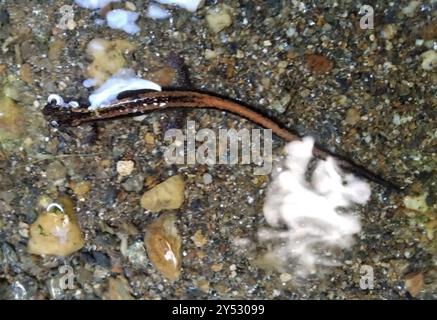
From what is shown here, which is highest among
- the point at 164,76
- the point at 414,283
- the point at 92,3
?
the point at 92,3

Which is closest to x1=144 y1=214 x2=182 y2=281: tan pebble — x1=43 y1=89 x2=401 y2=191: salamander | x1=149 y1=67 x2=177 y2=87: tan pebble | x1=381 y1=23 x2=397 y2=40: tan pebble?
x1=43 y1=89 x2=401 y2=191: salamander

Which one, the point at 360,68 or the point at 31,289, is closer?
the point at 360,68

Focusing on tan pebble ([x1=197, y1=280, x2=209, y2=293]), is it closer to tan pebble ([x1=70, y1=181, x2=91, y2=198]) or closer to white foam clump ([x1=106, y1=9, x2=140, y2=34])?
tan pebble ([x1=70, y1=181, x2=91, y2=198])

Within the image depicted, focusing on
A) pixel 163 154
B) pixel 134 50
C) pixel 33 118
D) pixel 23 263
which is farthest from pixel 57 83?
pixel 23 263

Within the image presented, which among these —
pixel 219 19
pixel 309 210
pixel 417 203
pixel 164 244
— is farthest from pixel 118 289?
pixel 417 203

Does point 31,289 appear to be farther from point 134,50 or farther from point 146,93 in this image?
point 134,50

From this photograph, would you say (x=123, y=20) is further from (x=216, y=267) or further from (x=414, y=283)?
(x=414, y=283)
